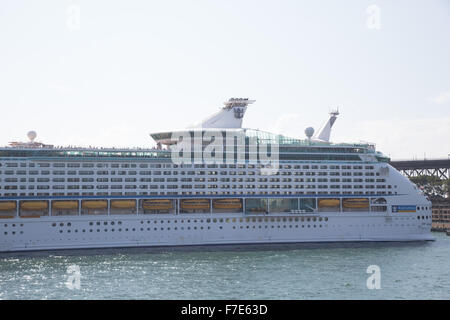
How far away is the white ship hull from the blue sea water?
0.78 m

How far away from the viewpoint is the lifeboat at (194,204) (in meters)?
41.0

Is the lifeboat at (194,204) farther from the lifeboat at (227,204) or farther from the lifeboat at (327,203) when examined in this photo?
the lifeboat at (327,203)

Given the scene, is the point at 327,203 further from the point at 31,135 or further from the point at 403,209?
the point at 31,135

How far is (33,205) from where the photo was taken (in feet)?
125

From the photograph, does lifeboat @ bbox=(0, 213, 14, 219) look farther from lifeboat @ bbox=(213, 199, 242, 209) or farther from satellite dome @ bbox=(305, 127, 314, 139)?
satellite dome @ bbox=(305, 127, 314, 139)

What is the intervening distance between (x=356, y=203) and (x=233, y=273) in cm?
1912

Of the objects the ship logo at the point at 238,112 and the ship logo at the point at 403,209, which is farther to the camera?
the ship logo at the point at 238,112

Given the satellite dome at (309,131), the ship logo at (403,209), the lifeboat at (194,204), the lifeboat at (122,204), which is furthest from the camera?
the satellite dome at (309,131)

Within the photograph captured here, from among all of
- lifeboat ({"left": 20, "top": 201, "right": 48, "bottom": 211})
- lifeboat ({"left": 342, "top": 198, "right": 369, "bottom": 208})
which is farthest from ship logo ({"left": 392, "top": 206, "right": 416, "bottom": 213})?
lifeboat ({"left": 20, "top": 201, "right": 48, "bottom": 211})

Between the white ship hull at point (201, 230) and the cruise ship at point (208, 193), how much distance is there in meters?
0.09

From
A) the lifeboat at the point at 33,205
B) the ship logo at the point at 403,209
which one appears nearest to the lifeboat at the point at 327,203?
the ship logo at the point at 403,209

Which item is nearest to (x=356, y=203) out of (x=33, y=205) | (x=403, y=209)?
(x=403, y=209)

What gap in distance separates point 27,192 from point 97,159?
6.45 meters

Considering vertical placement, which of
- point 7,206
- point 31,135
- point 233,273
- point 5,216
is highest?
point 31,135
